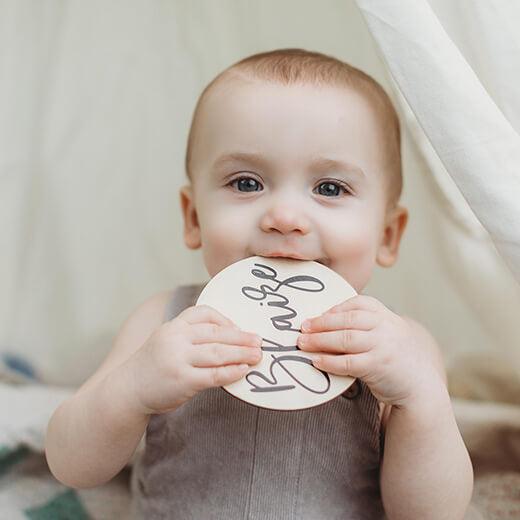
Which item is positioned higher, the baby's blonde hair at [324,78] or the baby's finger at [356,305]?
the baby's blonde hair at [324,78]

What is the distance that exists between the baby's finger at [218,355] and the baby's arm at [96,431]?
10 cm

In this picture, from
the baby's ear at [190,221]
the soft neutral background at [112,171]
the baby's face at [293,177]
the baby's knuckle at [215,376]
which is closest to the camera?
the baby's knuckle at [215,376]

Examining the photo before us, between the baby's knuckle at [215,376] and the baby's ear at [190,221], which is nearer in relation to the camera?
the baby's knuckle at [215,376]

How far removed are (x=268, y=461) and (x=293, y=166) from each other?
341 millimetres

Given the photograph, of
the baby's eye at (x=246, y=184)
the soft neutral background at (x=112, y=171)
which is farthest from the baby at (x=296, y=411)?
the soft neutral background at (x=112, y=171)

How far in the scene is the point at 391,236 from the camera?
1.21 m

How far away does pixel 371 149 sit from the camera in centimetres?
110

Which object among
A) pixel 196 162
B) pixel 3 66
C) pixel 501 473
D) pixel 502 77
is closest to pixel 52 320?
pixel 3 66

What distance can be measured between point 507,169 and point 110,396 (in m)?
0.48

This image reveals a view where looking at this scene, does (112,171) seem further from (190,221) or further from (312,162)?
(312,162)

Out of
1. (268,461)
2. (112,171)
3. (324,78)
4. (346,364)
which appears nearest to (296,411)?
(268,461)

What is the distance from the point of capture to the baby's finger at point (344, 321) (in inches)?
36.6

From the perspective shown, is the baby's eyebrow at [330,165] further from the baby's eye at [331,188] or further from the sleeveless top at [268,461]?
the sleeveless top at [268,461]

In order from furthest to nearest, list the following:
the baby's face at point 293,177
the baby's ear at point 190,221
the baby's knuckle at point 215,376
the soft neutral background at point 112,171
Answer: the soft neutral background at point 112,171, the baby's ear at point 190,221, the baby's face at point 293,177, the baby's knuckle at point 215,376
